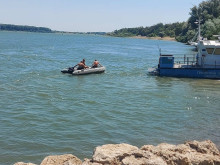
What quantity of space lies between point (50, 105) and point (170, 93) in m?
8.99

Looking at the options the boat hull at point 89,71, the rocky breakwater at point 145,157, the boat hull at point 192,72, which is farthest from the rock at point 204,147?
the boat hull at point 89,71

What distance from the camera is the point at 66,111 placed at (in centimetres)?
1673

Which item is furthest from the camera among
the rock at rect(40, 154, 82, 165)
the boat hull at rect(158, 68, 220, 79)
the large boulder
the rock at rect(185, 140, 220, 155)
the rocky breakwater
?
the boat hull at rect(158, 68, 220, 79)

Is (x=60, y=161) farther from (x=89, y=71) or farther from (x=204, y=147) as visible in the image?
(x=89, y=71)

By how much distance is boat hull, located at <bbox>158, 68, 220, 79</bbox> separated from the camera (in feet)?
90.1

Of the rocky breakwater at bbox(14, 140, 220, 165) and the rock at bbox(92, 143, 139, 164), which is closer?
the rocky breakwater at bbox(14, 140, 220, 165)

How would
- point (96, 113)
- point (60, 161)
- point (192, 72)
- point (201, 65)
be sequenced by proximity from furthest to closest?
point (201, 65) → point (192, 72) → point (96, 113) → point (60, 161)

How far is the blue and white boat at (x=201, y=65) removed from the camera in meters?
27.1

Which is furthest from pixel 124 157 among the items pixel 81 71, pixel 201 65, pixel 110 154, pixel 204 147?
pixel 81 71

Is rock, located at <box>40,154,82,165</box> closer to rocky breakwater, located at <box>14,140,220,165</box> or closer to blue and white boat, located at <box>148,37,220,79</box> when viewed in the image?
rocky breakwater, located at <box>14,140,220,165</box>

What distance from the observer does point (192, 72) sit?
2786 centimetres

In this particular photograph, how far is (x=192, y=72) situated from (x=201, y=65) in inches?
41.3

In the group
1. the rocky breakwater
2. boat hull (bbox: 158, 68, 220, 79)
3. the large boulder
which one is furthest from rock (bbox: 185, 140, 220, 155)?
boat hull (bbox: 158, 68, 220, 79)

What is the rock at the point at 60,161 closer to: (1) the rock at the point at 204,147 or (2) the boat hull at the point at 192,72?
(1) the rock at the point at 204,147
